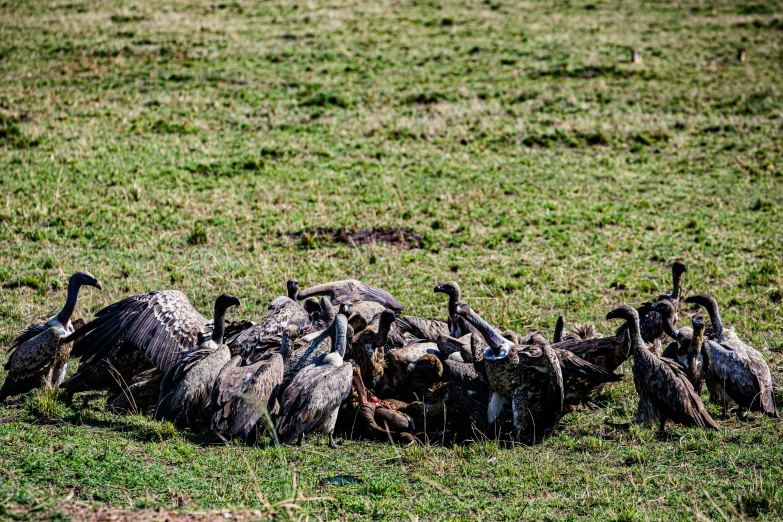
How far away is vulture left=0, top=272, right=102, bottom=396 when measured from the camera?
8695 mm

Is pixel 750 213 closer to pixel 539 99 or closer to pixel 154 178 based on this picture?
pixel 539 99

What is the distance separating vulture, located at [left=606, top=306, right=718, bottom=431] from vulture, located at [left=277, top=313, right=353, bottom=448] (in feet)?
9.92

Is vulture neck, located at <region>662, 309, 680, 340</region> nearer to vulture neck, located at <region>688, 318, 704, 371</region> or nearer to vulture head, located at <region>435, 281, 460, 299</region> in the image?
vulture neck, located at <region>688, 318, 704, 371</region>

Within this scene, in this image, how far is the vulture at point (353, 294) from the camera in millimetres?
11156

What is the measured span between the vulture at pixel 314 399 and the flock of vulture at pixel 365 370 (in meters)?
0.01

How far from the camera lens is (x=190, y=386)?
8.09m

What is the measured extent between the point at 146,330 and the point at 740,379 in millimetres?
6543

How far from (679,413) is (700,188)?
37.9 feet

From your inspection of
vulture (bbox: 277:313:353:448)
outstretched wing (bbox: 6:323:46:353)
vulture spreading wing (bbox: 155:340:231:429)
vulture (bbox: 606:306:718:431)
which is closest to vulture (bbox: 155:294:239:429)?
vulture spreading wing (bbox: 155:340:231:429)

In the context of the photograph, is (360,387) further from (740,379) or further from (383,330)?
(740,379)

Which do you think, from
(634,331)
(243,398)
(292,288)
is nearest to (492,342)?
(634,331)

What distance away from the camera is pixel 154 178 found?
18078 millimetres

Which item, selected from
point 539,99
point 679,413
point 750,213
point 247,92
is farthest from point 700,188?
point 247,92

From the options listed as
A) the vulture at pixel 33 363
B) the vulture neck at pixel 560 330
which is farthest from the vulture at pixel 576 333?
the vulture at pixel 33 363
